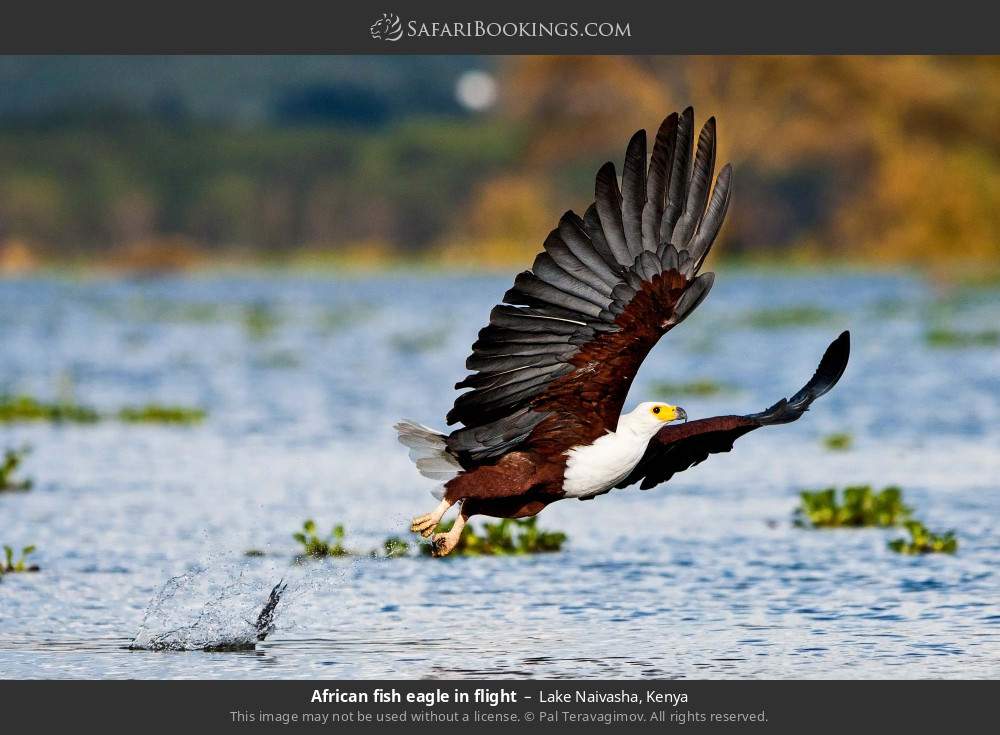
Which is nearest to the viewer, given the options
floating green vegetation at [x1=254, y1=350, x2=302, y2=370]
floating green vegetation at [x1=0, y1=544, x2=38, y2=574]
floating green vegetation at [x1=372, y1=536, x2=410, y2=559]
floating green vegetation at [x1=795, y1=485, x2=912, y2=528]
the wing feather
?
the wing feather

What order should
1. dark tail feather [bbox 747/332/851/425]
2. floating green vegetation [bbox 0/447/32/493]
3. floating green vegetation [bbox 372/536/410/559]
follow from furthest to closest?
floating green vegetation [bbox 0/447/32/493], floating green vegetation [bbox 372/536/410/559], dark tail feather [bbox 747/332/851/425]

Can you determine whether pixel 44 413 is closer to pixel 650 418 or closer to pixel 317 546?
pixel 317 546

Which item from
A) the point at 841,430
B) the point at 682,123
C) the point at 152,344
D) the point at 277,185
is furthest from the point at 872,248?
the point at 682,123

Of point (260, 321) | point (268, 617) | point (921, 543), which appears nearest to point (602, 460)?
point (268, 617)

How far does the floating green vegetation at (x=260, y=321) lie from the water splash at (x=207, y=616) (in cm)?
1813

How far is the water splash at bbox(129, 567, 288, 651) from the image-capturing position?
850 centimetres

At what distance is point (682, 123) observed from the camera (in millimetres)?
7195

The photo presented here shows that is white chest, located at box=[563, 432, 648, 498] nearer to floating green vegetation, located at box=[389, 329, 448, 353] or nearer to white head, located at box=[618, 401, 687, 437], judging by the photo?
white head, located at box=[618, 401, 687, 437]

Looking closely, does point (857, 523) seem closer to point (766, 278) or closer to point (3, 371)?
point (3, 371)

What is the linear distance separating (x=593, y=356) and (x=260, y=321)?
24.1 meters

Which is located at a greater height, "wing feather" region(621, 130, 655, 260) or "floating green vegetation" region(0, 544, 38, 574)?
"wing feather" region(621, 130, 655, 260)

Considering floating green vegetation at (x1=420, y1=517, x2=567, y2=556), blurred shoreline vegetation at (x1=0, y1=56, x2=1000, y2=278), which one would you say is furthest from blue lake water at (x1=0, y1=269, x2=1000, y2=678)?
blurred shoreline vegetation at (x1=0, y1=56, x2=1000, y2=278)

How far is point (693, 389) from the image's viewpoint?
62.0 ft

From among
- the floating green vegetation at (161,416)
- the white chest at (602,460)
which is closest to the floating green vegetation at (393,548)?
the white chest at (602,460)
